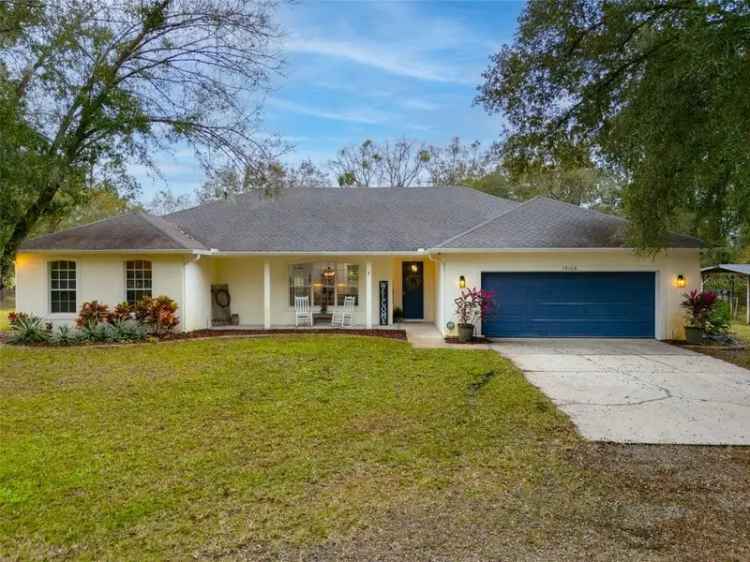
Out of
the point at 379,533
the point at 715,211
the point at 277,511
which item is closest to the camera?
the point at 379,533

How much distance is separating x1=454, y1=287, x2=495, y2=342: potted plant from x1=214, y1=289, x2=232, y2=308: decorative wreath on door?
7255 mm

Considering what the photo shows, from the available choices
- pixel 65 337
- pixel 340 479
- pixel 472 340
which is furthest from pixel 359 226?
pixel 340 479

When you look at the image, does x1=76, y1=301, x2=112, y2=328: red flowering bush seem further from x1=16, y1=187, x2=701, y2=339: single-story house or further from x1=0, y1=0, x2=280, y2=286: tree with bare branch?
x1=0, y1=0, x2=280, y2=286: tree with bare branch

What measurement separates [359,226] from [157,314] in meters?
6.47

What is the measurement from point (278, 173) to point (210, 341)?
15.7ft

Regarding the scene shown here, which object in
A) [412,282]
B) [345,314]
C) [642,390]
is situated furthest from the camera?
[412,282]

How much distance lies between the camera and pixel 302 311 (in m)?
14.5

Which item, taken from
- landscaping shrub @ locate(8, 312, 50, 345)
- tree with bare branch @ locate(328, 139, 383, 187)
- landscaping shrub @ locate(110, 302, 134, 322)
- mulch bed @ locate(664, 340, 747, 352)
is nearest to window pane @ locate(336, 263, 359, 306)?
landscaping shrub @ locate(110, 302, 134, 322)

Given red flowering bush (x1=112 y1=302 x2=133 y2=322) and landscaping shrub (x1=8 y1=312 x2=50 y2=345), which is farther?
red flowering bush (x1=112 y1=302 x2=133 y2=322)

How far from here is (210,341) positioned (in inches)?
455

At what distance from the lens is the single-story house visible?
11914mm

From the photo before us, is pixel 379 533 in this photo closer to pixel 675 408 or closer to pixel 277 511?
pixel 277 511

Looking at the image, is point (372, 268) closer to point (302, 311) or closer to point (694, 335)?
point (302, 311)

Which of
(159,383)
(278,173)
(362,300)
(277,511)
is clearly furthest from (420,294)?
(277,511)
